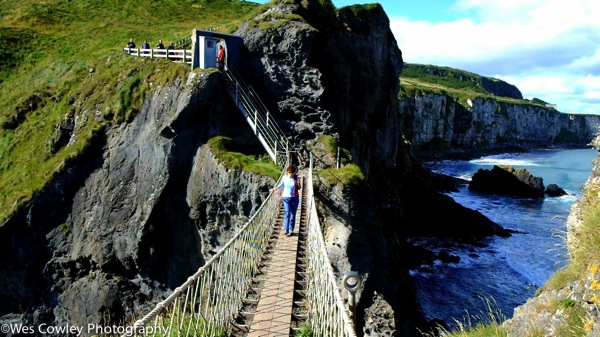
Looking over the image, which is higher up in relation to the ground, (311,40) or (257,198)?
(311,40)

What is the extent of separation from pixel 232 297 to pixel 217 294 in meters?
0.82

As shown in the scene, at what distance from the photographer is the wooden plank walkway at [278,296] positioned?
7268 mm

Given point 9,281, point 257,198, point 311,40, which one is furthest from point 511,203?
point 9,281

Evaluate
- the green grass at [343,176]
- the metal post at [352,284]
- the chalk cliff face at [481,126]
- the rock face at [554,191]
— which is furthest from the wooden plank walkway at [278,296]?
the chalk cliff face at [481,126]

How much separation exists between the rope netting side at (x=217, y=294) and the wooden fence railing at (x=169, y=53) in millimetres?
14066

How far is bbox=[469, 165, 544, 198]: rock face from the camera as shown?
68.4 m

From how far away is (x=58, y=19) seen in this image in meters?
48.8

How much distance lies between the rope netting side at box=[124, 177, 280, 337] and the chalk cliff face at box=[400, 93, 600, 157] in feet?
345

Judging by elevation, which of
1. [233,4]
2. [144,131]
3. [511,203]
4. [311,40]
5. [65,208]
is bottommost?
[511,203]

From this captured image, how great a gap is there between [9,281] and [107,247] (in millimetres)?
5175

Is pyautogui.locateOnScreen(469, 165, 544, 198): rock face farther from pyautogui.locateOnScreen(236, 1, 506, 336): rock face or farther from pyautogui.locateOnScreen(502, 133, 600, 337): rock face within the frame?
pyautogui.locateOnScreen(502, 133, 600, 337): rock face

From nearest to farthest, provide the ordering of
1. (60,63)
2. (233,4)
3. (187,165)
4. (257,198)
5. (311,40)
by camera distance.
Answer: (257,198) < (187,165) < (311,40) < (60,63) < (233,4)

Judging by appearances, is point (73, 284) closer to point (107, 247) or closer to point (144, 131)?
point (107, 247)

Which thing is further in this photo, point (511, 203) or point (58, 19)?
point (511, 203)
